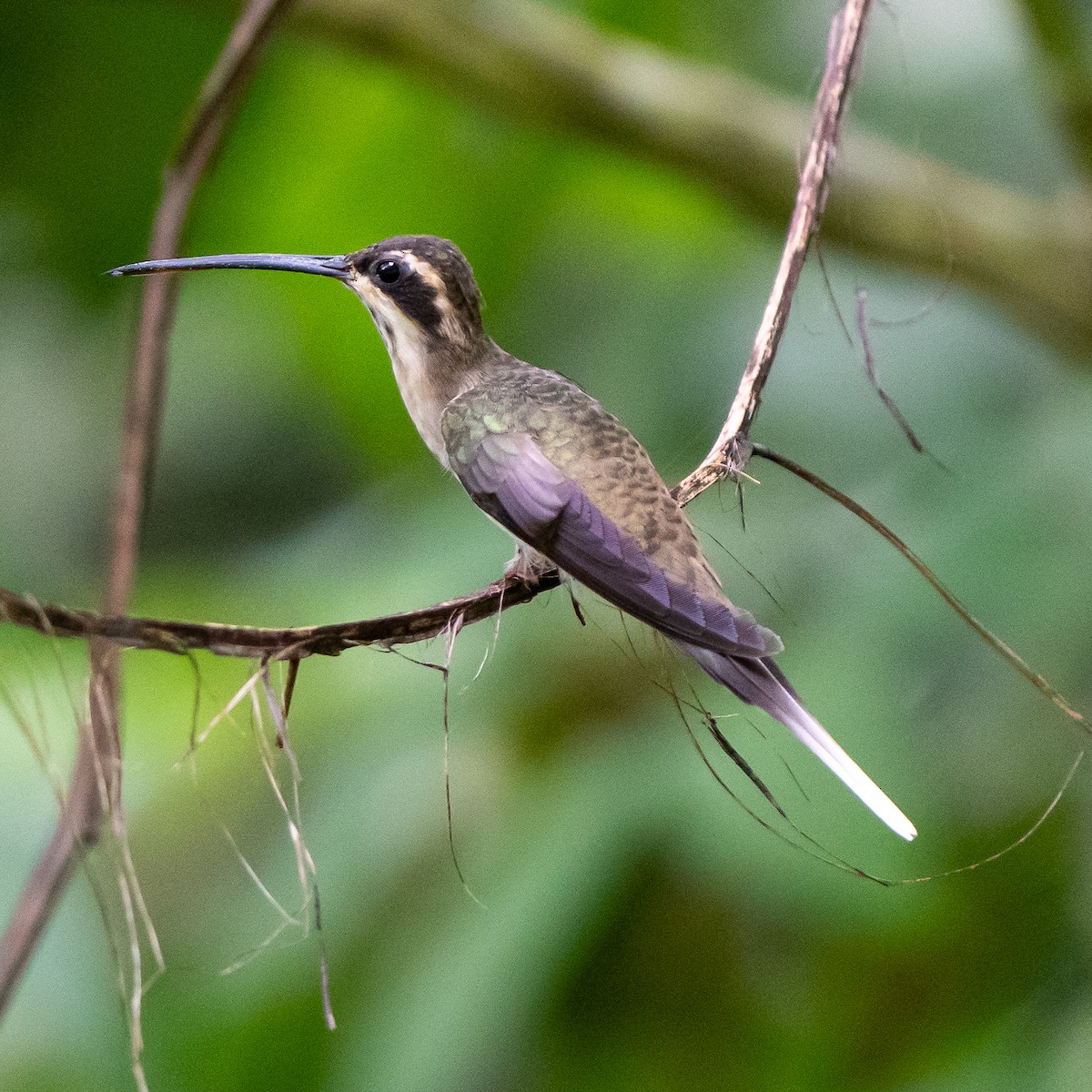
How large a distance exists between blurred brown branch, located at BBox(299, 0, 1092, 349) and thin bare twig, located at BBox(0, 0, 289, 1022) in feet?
2.52

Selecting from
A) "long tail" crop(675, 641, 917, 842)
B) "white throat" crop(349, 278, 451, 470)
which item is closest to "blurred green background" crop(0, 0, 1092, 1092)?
"long tail" crop(675, 641, 917, 842)

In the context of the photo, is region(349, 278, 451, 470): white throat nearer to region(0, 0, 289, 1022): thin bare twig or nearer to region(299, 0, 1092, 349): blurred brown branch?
region(0, 0, 289, 1022): thin bare twig

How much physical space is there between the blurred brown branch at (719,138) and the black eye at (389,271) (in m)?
1.00

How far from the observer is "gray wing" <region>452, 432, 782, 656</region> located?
0.75 metres

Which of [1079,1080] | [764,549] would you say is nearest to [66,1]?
[764,549]

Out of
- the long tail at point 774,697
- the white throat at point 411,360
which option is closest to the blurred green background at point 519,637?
the long tail at point 774,697

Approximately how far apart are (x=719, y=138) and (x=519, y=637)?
79 cm

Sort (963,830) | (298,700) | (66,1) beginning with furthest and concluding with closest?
(66,1) < (298,700) < (963,830)

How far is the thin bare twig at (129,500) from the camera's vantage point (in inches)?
26.3

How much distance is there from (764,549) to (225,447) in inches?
42.0

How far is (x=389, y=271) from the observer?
0.92m

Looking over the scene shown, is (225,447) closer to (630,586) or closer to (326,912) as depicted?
(326,912)

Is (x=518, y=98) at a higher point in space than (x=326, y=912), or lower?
higher

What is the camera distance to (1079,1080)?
3.83 ft
